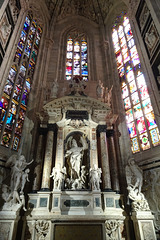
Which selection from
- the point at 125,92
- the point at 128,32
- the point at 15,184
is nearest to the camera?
the point at 15,184

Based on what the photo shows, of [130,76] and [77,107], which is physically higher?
[130,76]

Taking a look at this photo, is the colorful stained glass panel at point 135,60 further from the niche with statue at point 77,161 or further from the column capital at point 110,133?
the niche with statue at point 77,161

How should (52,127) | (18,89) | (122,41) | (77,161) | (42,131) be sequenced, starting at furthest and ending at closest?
(122,41) < (18,89) < (42,131) < (52,127) < (77,161)

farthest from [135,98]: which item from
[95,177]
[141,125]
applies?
[95,177]

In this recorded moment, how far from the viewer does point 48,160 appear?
308 inches

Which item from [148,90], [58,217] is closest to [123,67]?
[148,90]

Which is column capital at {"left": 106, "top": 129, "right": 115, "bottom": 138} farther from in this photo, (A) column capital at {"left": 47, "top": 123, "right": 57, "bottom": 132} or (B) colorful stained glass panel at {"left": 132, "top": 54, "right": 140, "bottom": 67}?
(B) colorful stained glass panel at {"left": 132, "top": 54, "right": 140, "bottom": 67}

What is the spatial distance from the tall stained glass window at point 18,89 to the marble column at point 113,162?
4751mm

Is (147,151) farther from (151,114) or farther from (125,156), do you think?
(151,114)

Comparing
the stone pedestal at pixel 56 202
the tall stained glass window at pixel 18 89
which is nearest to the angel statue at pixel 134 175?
the stone pedestal at pixel 56 202

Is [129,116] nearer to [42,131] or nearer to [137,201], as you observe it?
[137,201]

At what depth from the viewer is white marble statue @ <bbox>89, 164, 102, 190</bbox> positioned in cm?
721

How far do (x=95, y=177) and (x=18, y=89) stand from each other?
647 centimetres

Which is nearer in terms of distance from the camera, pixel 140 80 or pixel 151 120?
pixel 151 120
